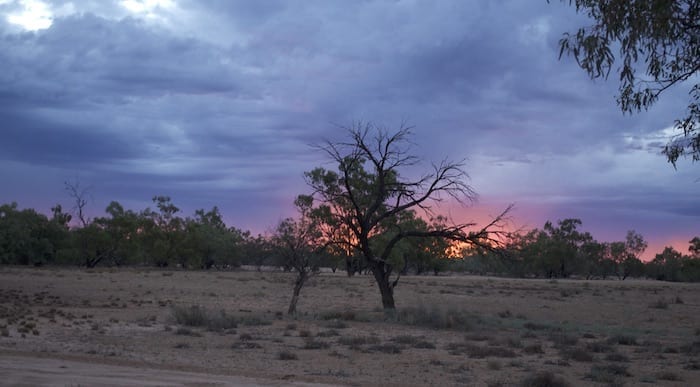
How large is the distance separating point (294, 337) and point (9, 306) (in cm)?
1385

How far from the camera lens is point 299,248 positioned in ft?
88.0

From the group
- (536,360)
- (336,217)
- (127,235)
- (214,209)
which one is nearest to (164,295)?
(336,217)

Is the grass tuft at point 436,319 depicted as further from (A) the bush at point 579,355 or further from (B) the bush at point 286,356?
(B) the bush at point 286,356

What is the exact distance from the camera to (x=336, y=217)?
94.7 ft

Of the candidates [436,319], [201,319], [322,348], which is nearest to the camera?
[322,348]

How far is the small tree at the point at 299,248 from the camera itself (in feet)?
87.5

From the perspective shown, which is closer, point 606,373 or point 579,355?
point 606,373

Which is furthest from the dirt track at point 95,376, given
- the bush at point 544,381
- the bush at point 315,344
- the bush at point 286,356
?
the bush at point 315,344

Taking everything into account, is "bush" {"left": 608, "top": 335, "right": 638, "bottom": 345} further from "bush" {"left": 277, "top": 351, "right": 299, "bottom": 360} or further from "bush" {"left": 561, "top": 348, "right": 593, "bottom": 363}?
"bush" {"left": 277, "top": 351, "right": 299, "bottom": 360}

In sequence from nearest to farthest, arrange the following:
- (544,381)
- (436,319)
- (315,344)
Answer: (544,381) < (315,344) < (436,319)

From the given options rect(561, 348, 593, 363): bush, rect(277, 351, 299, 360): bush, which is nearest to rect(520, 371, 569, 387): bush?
rect(561, 348, 593, 363): bush

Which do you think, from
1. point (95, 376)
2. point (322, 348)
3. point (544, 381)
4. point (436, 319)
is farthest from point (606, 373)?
point (95, 376)

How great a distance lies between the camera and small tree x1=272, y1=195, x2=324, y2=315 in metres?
26.7

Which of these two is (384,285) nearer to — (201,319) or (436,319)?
(436,319)
